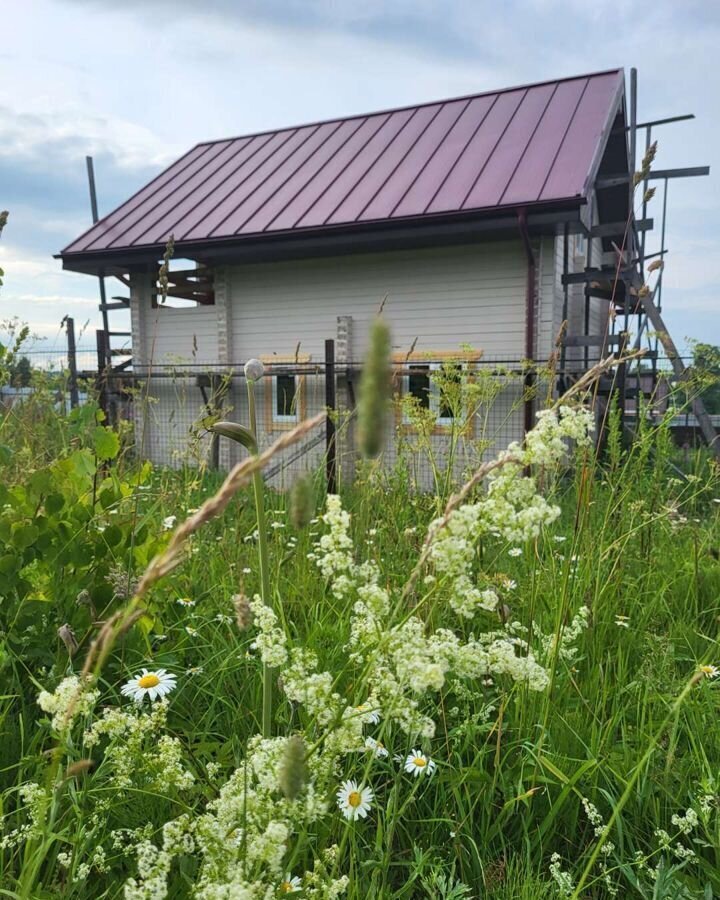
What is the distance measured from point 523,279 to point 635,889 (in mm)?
9279

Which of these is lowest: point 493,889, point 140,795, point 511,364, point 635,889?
point 635,889

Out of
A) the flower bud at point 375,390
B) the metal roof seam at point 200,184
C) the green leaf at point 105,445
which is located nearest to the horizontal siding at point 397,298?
the metal roof seam at point 200,184

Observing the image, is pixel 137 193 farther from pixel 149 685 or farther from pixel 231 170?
pixel 149 685

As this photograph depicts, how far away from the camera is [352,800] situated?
4.23ft

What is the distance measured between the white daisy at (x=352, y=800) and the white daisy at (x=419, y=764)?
114 mm

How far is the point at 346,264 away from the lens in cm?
1121

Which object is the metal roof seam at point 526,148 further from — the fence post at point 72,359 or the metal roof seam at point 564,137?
the fence post at point 72,359

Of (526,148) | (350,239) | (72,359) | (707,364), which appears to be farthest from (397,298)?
(707,364)

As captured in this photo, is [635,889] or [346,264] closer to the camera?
[635,889]

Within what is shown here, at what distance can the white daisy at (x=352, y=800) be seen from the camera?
49.6 inches

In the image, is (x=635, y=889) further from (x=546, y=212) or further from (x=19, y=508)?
(x=546, y=212)

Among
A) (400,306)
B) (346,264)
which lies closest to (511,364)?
(400,306)

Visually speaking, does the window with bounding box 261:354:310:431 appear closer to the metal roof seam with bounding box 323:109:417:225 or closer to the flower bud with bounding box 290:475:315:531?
the metal roof seam with bounding box 323:109:417:225

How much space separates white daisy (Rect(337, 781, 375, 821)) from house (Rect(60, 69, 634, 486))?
7.05 m
